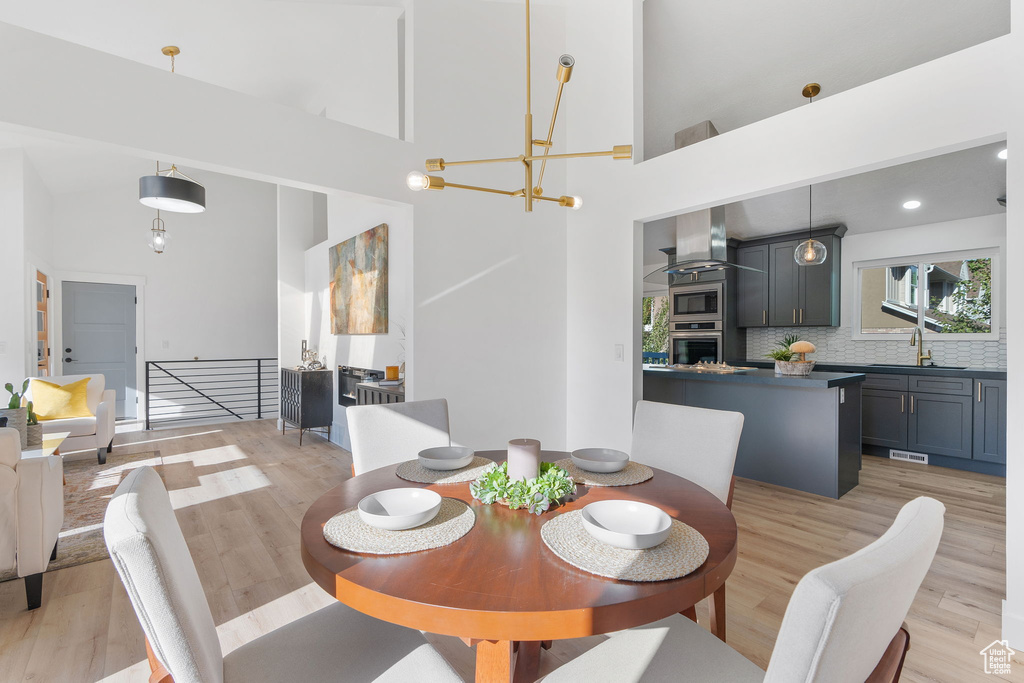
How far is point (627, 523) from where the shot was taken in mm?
1177

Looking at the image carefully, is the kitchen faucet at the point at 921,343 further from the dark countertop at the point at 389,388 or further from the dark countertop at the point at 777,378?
the dark countertop at the point at 389,388

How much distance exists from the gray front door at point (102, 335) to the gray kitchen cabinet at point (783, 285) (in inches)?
327

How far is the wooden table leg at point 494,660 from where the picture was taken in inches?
37.7

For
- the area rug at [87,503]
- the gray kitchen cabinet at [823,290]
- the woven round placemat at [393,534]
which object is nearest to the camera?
the woven round placemat at [393,534]

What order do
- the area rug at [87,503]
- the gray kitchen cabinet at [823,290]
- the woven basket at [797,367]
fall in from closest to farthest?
the area rug at [87,503]
the woven basket at [797,367]
the gray kitchen cabinet at [823,290]

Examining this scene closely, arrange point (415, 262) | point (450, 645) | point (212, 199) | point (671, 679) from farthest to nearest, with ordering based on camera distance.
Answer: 1. point (212, 199)
2. point (415, 262)
3. point (450, 645)
4. point (671, 679)

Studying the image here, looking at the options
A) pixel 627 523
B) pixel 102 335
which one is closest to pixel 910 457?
pixel 627 523

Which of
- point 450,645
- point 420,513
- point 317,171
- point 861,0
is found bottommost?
point 450,645

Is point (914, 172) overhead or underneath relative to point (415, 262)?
overhead

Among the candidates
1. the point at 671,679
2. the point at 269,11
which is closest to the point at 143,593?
the point at 671,679

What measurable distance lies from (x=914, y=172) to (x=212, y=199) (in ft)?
27.5

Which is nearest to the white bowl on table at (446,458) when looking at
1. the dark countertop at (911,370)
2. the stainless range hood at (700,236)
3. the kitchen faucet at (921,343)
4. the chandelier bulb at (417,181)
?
the chandelier bulb at (417,181)

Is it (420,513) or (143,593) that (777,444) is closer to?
(420,513)

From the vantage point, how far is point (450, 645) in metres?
1.84
